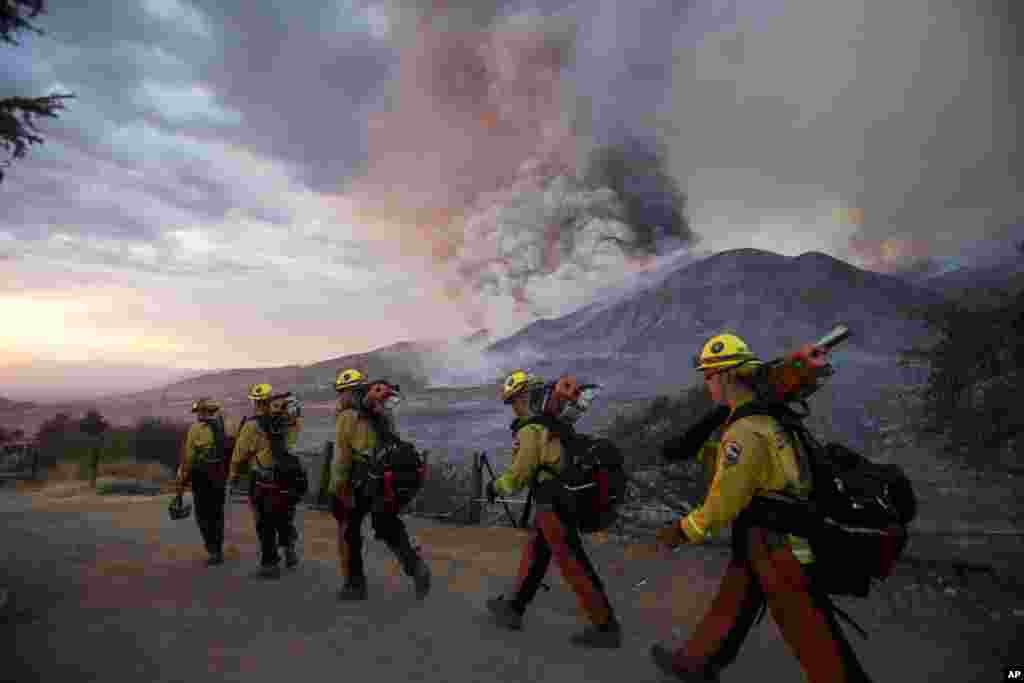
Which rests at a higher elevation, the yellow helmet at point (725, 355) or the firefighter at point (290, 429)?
the yellow helmet at point (725, 355)

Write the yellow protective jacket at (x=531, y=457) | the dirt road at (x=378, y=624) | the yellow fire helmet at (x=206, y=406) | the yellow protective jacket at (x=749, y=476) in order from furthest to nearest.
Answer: the yellow fire helmet at (x=206, y=406)
the yellow protective jacket at (x=531, y=457)
the dirt road at (x=378, y=624)
the yellow protective jacket at (x=749, y=476)

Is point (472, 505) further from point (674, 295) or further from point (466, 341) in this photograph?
point (466, 341)

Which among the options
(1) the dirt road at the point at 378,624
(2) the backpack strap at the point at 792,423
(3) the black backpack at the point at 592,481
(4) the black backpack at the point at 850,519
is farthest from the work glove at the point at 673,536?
(1) the dirt road at the point at 378,624

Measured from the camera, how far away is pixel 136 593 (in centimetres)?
525

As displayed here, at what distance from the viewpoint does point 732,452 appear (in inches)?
115

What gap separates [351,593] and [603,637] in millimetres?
2143

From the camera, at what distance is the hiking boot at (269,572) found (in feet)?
19.3

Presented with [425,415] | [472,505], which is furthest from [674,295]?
[472,505]

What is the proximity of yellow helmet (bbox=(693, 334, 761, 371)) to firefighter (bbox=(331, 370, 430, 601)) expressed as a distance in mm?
2657

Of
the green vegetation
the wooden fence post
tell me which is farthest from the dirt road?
the green vegetation

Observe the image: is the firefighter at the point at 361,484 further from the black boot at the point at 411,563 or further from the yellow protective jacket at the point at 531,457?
the yellow protective jacket at the point at 531,457

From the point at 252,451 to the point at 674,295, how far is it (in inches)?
1901

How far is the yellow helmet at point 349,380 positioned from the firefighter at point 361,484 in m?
0.12

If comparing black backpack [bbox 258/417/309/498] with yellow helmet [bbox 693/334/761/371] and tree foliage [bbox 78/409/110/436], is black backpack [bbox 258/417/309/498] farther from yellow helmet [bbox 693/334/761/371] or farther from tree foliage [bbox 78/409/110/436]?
tree foliage [bbox 78/409/110/436]
